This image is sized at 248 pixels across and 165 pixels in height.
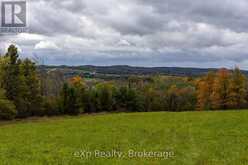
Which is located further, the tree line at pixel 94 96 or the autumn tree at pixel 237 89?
the autumn tree at pixel 237 89

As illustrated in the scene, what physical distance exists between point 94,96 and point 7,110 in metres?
25.8

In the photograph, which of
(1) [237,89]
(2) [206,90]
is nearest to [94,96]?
(2) [206,90]

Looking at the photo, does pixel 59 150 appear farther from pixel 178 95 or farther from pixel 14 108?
pixel 178 95

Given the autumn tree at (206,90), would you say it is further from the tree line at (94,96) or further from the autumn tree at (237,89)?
the autumn tree at (237,89)

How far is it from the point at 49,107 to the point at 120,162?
53.7 metres

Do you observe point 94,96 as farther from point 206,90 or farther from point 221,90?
point 221,90

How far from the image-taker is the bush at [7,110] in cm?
4877

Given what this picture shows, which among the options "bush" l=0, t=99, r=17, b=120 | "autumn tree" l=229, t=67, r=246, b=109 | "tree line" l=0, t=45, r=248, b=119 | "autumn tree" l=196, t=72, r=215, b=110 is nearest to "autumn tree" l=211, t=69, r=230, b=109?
"tree line" l=0, t=45, r=248, b=119

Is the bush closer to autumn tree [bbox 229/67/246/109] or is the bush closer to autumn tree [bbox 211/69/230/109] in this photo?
autumn tree [bbox 211/69/230/109]

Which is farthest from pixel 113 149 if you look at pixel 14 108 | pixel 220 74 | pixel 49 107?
pixel 220 74

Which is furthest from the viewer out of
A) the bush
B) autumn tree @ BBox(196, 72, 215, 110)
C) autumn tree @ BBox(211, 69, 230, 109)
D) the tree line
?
autumn tree @ BBox(196, 72, 215, 110)

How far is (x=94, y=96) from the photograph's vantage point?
242 feet

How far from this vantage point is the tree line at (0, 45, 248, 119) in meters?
53.7

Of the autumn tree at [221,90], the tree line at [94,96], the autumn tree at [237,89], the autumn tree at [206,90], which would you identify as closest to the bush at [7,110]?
the tree line at [94,96]
